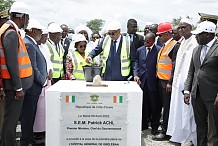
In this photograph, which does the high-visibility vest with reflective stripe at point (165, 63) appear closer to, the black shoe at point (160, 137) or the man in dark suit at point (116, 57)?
the man in dark suit at point (116, 57)

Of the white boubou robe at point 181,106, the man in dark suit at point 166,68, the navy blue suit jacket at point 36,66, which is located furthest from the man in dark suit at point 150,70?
the navy blue suit jacket at point 36,66

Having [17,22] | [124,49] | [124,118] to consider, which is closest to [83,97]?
[124,118]

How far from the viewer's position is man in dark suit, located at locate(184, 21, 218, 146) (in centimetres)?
396

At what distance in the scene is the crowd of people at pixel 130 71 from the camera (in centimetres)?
388

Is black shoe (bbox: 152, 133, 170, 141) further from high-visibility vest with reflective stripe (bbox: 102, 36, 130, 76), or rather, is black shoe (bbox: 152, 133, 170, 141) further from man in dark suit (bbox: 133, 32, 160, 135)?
high-visibility vest with reflective stripe (bbox: 102, 36, 130, 76)

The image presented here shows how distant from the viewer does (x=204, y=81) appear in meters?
4.02

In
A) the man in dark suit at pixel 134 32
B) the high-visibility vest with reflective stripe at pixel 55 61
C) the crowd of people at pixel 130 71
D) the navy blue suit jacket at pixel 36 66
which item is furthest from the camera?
the man in dark suit at pixel 134 32

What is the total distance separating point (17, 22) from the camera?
400cm

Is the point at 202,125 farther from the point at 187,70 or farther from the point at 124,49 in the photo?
the point at 124,49

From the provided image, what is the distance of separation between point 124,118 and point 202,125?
1.42 metres

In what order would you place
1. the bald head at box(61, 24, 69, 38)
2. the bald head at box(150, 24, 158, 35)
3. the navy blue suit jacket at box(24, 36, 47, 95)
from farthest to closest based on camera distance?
1. the bald head at box(61, 24, 69, 38)
2. the bald head at box(150, 24, 158, 35)
3. the navy blue suit jacket at box(24, 36, 47, 95)

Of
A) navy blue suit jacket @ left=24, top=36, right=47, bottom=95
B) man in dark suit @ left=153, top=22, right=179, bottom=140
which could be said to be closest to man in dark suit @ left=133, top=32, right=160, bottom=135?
man in dark suit @ left=153, top=22, right=179, bottom=140

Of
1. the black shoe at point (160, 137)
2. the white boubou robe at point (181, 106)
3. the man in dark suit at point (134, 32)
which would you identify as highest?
the man in dark suit at point (134, 32)

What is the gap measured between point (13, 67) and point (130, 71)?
241 cm
